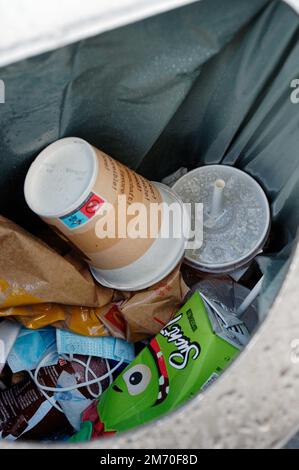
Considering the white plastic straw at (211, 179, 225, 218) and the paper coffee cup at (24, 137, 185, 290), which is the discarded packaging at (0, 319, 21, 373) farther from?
the white plastic straw at (211, 179, 225, 218)

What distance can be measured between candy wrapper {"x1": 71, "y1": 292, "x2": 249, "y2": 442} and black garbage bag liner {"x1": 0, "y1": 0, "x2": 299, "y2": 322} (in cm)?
12

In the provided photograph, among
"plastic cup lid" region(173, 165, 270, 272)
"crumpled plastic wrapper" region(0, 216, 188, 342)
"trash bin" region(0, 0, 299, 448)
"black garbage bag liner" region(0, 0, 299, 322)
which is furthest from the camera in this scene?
"plastic cup lid" region(173, 165, 270, 272)

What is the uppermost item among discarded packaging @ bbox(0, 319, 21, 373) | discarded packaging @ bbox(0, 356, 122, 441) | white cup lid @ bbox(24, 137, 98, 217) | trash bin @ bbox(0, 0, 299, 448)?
trash bin @ bbox(0, 0, 299, 448)

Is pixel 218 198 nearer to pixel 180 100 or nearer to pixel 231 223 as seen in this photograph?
pixel 231 223

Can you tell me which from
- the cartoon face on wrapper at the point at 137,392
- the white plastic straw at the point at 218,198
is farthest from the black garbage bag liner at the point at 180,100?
the cartoon face on wrapper at the point at 137,392

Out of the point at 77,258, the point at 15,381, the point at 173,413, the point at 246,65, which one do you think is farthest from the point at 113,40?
the point at 15,381

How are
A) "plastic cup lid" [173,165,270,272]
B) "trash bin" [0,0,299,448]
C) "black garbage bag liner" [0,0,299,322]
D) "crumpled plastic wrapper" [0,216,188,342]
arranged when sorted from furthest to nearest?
"plastic cup lid" [173,165,270,272]
"crumpled plastic wrapper" [0,216,188,342]
"black garbage bag liner" [0,0,299,322]
"trash bin" [0,0,299,448]

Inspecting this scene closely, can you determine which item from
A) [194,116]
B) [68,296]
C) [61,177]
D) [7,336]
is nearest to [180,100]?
[194,116]

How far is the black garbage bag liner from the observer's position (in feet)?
2.63

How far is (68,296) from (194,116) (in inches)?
15.2

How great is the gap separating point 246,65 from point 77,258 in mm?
427

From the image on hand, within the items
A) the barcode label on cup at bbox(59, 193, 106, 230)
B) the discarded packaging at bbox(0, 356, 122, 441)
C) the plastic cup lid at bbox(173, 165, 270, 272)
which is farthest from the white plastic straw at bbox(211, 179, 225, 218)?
the discarded packaging at bbox(0, 356, 122, 441)

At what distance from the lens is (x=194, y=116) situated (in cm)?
104

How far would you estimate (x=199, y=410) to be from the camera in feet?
1.99
